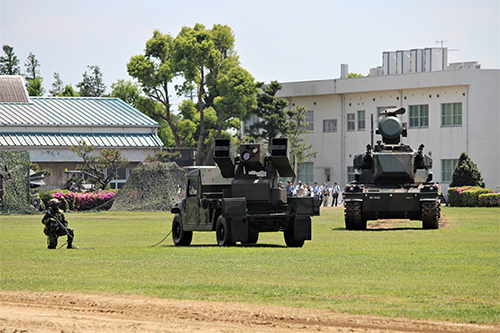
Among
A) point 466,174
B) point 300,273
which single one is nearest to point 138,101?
point 466,174

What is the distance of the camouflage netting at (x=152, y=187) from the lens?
4684 centimetres

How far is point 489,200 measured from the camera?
49594 millimetres

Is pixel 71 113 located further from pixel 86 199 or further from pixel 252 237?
pixel 252 237

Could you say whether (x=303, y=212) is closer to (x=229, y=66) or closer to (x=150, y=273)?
(x=150, y=273)

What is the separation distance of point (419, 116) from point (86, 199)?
1250 inches

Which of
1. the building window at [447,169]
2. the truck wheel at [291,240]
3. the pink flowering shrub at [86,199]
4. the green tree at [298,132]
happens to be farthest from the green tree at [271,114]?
the truck wheel at [291,240]

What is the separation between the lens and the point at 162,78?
238 feet

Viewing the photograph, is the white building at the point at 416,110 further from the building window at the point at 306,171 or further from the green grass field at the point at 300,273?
the green grass field at the point at 300,273

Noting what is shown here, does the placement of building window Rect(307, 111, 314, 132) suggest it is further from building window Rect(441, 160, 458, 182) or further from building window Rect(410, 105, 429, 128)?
building window Rect(441, 160, 458, 182)

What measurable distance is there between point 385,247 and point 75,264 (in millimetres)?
7558

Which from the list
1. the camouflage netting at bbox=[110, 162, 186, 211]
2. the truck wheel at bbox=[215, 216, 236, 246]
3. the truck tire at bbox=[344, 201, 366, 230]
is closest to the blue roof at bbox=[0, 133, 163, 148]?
the camouflage netting at bbox=[110, 162, 186, 211]

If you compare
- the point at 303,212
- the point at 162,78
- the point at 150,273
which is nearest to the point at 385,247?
the point at 303,212

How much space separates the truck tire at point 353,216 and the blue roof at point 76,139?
42.4 m

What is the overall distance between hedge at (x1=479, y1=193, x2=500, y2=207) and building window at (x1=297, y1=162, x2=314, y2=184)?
25508 millimetres
